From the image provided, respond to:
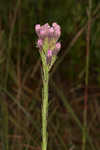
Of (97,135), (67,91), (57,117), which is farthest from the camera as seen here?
(67,91)

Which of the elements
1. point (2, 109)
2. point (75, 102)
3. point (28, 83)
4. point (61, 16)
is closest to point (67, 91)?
point (75, 102)

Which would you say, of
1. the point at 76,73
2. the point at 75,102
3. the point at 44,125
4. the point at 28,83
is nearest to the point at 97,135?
the point at 75,102

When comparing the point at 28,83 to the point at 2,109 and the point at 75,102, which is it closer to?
the point at 75,102

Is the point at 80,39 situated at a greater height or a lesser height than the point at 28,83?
greater

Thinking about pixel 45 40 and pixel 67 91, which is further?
pixel 67 91

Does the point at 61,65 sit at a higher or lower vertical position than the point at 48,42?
lower

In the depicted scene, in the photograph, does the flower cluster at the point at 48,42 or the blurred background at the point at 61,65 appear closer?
the flower cluster at the point at 48,42

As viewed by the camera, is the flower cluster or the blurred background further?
the blurred background

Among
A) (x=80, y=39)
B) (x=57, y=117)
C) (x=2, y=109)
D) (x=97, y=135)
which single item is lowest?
(x=97, y=135)

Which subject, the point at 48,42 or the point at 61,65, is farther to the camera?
the point at 61,65

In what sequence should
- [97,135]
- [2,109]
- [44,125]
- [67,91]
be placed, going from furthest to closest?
[67,91], [97,135], [2,109], [44,125]
